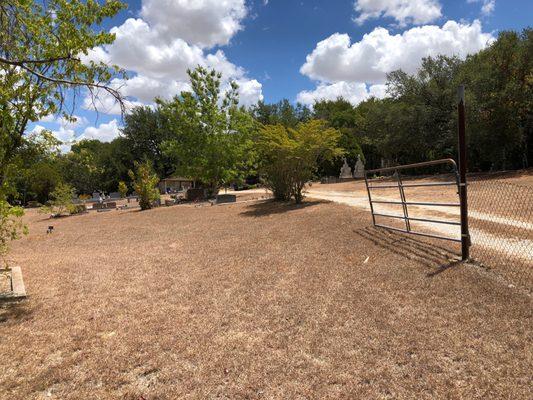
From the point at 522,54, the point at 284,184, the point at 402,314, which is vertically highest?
the point at 522,54

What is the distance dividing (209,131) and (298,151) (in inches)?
522

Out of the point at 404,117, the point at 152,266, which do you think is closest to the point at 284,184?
the point at 152,266

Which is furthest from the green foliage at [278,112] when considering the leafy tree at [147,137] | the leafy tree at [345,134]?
the leafy tree at [147,137]

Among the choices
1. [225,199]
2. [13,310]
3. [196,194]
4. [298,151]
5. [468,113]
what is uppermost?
[468,113]

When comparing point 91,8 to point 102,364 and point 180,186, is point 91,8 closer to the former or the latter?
point 102,364

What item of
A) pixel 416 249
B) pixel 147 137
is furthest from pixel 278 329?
pixel 147 137

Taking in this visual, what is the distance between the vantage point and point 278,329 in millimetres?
4211

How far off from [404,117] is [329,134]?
16867 millimetres

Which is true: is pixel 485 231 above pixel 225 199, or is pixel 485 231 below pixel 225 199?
below

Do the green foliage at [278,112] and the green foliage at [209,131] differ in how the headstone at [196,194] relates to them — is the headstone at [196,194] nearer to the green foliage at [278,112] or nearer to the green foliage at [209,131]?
the green foliage at [209,131]

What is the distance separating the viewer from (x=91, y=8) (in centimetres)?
541

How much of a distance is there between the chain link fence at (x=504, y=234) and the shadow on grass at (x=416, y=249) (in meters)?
0.42

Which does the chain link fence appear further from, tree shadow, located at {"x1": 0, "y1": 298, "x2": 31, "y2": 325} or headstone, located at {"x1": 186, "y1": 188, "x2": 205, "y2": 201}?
headstone, located at {"x1": 186, "y1": 188, "x2": 205, "y2": 201}

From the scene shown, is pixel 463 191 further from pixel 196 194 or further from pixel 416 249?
pixel 196 194
